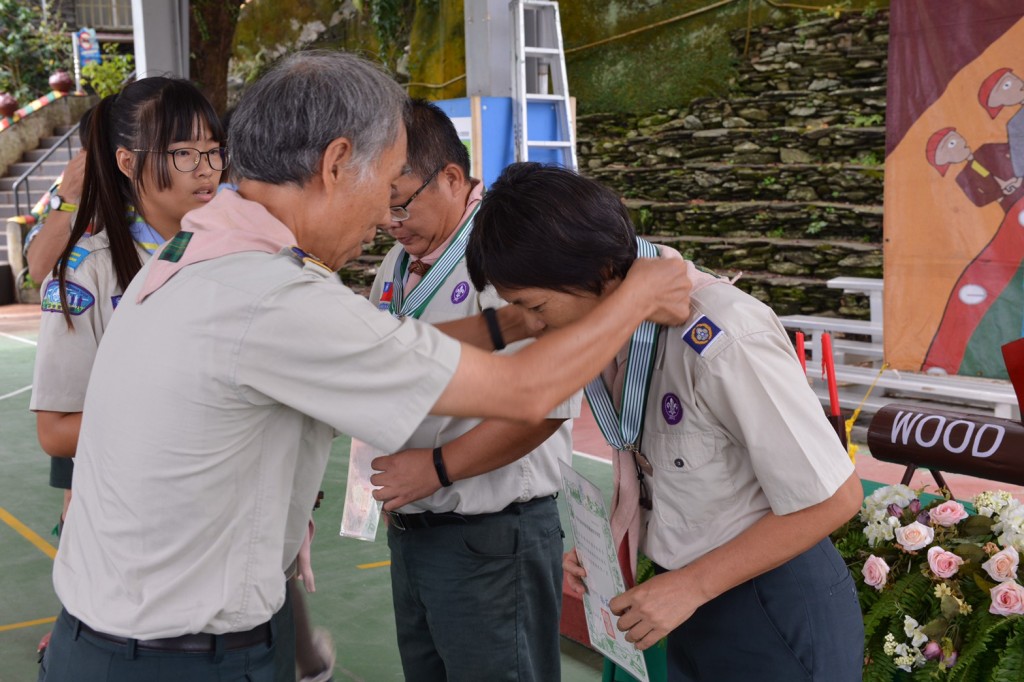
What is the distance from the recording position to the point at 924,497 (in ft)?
9.10

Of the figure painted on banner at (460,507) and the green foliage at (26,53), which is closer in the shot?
the figure painted on banner at (460,507)

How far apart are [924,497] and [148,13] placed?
7064 mm

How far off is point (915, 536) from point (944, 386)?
403cm

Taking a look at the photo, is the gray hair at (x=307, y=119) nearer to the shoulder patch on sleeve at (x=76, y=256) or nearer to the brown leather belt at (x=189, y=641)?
the brown leather belt at (x=189, y=641)

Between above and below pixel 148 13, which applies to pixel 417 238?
below

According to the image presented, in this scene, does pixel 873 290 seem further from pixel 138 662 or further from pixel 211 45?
pixel 211 45

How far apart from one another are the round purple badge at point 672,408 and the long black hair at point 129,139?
4.11 feet

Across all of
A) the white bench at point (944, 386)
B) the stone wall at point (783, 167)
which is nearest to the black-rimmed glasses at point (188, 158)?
the white bench at point (944, 386)

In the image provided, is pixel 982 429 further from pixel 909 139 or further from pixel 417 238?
pixel 909 139

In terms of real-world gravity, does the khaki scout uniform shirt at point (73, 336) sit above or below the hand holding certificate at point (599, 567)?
above

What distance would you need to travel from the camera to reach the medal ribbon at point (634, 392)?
4.99 feet

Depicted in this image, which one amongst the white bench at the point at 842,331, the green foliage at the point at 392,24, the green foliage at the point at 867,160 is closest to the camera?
the white bench at the point at 842,331

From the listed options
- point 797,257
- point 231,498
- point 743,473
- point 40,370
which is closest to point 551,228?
point 743,473

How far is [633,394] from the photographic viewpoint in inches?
61.0
